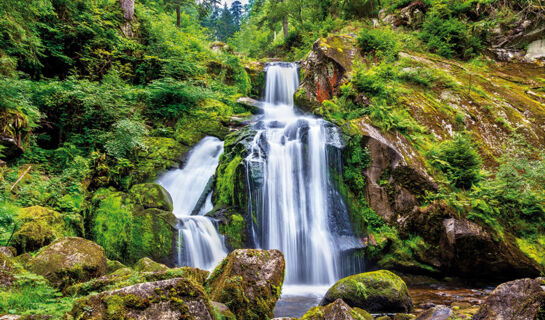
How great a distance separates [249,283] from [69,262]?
2551 millimetres

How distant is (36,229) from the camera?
4625 millimetres

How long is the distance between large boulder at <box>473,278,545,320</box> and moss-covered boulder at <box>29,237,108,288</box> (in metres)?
5.08

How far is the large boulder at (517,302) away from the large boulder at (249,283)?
2589 mm

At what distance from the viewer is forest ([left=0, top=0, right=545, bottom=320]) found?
3.80m

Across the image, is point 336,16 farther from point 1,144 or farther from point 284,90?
point 1,144

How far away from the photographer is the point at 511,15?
14773mm

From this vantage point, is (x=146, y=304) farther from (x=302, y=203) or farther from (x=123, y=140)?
(x=123, y=140)

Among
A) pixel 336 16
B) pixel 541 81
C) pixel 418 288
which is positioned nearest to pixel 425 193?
pixel 418 288

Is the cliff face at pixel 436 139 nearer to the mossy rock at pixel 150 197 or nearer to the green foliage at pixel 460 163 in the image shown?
the green foliage at pixel 460 163

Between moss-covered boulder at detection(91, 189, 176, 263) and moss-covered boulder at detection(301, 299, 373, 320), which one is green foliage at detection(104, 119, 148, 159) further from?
moss-covered boulder at detection(301, 299, 373, 320)

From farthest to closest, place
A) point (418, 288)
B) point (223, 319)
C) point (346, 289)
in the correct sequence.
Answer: point (418, 288) < point (346, 289) < point (223, 319)

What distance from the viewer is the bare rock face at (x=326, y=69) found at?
13.0 meters

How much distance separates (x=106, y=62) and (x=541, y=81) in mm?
18976

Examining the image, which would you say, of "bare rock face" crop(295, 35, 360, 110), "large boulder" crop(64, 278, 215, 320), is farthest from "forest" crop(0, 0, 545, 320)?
"bare rock face" crop(295, 35, 360, 110)
